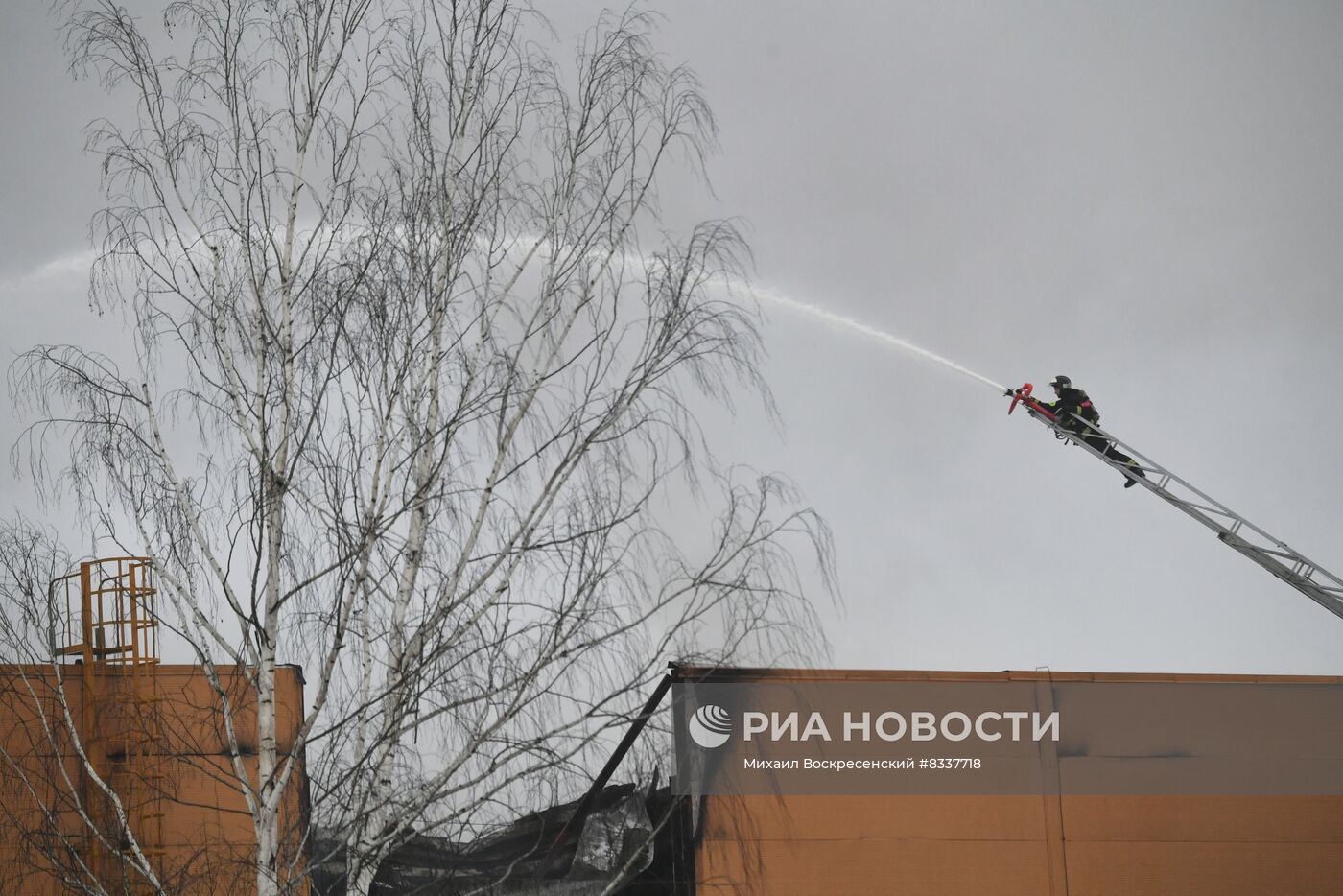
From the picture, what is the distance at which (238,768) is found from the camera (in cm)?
944

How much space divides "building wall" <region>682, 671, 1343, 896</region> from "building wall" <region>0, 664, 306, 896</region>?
181 inches

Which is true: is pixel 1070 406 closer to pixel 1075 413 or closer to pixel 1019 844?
pixel 1075 413

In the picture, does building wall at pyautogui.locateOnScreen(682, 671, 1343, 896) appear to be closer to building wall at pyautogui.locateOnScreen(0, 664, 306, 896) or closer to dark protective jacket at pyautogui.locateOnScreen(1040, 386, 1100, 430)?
dark protective jacket at pyautogui.locateOnScreen(1040, 386, 1100, 430)

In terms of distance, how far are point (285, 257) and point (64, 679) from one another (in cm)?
535

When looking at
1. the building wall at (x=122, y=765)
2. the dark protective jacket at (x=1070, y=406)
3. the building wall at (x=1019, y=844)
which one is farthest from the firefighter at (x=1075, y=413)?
the building wall at (x=122, y=765)

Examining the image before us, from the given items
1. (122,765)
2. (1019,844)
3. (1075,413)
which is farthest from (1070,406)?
(122,765)

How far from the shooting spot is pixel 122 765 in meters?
13.2

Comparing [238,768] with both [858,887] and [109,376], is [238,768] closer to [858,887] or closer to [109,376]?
[109,376]

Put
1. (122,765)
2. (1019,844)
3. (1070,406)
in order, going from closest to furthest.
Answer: (122,765) < (1019,844) < (1070,406)

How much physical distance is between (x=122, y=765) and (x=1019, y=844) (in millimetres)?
9102

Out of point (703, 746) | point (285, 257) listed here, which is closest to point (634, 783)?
point (703, 746)

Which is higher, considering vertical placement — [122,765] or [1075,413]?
[1075,413]

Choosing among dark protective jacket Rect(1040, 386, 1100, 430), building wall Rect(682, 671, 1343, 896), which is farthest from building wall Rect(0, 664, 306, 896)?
dark protective jacket Rect(1040, 386, 1100, 430)

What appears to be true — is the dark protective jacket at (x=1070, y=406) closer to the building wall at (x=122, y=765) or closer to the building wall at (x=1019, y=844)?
the building wall at (x=1019, y=844)
